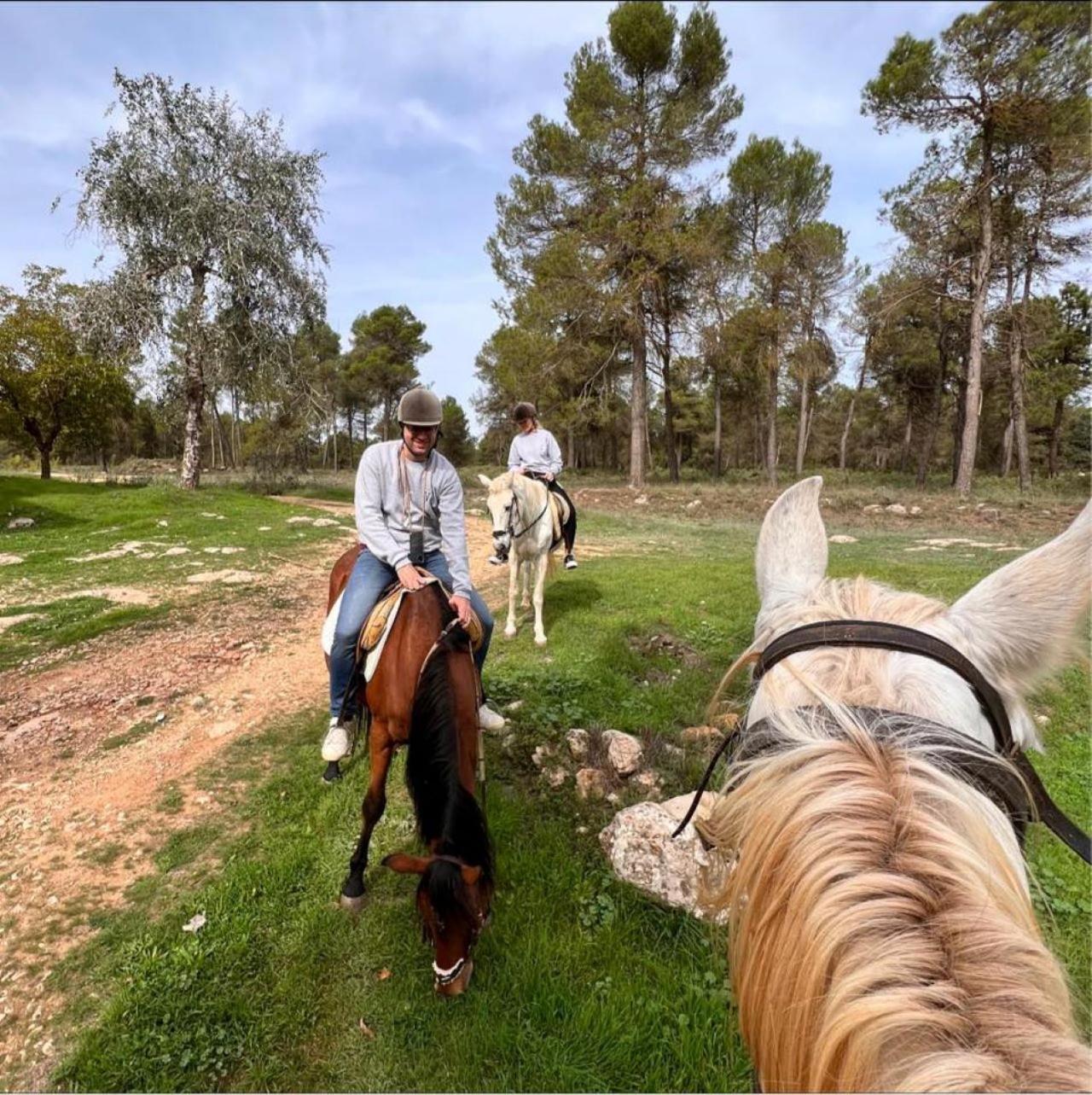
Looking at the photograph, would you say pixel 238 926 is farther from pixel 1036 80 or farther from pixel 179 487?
pixel 1036 80

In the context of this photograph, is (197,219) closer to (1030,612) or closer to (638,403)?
(638,403)

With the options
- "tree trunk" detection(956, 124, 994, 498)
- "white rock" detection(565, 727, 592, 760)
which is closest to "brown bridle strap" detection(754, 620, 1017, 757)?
"white rock" detection(565, 727, 592, 760)

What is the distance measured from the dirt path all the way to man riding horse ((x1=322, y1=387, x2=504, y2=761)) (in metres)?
1.16

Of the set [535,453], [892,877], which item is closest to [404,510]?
[892,877]

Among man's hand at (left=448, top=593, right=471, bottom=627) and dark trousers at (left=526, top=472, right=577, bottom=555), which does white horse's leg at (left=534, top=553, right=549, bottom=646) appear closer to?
dark trousers at (left=526, top=472, right=577, bottom=555)

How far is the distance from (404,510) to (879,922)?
333 cm

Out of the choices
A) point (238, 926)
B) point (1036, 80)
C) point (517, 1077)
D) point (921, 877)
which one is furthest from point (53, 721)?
point (1036, 80)

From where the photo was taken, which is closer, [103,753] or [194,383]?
[103,753]

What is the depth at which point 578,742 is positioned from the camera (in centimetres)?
383

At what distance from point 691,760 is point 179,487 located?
1783cm

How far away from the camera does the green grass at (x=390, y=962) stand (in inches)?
78.5

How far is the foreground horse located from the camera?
0.67 m

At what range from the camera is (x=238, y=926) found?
2.52 metres

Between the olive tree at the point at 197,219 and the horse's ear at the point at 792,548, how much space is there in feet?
60.4
